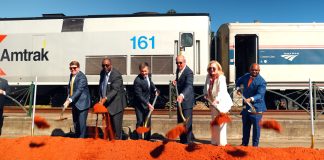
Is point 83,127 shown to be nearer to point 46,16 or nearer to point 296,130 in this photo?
point 296,130

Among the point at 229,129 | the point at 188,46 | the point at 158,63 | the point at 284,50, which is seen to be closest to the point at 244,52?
the point at 284,50

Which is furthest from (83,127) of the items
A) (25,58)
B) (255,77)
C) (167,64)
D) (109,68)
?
(25,58)

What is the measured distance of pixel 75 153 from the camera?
16.2 feet

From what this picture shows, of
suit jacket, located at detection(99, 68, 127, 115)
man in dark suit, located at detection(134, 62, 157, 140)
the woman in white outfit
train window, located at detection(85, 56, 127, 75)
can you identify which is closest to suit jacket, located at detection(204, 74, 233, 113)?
the woman in white outfit

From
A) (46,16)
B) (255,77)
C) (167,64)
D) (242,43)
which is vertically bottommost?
(255,77)

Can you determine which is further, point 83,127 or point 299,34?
point 299,34

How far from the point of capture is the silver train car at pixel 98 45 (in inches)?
480

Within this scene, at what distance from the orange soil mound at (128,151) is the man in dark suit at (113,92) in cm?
96

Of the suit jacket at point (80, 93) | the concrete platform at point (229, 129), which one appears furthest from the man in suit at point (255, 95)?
the suit jacket at point (80, 93)

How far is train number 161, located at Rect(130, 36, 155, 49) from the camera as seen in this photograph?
12.2 meters

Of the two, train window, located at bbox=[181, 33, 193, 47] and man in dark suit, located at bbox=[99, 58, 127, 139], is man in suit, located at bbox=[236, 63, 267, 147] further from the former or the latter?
train window, located at bbox=[181, 33, 193, 47]

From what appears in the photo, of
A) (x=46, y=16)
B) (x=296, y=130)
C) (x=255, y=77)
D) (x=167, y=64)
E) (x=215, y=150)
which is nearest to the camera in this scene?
(x=215, y=150)

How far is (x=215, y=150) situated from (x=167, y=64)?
7609mm

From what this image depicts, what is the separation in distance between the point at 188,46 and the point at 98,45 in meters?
3.37
